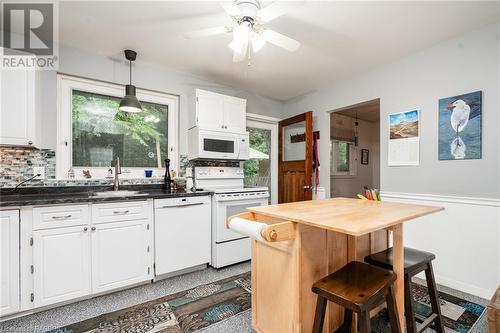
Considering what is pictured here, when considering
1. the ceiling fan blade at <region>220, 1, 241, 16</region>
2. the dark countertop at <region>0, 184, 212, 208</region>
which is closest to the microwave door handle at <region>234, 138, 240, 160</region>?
the dark countertop at <region>0, 184, 212, 208</region>

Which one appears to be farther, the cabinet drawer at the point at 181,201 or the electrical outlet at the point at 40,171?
the cabinet drawer at the point at 181,201

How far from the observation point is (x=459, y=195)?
2.36 metres

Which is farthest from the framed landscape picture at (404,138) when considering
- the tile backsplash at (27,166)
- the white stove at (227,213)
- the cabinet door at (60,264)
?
the tile backsplash at (27,166)

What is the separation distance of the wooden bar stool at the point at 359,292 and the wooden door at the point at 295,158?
226 cm

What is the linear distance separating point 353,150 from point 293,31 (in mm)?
4019

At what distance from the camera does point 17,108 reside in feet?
6.93

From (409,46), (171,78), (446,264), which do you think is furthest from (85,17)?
(446,264)

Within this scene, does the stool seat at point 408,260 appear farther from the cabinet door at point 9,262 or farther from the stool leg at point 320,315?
the cabinet door at point 9,262

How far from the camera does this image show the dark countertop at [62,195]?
1899mm

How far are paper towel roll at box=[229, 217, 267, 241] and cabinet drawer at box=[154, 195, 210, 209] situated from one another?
1.33 metres

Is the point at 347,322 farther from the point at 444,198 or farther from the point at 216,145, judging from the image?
the point at 216,145

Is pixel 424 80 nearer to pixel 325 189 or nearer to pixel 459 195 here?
pixel 459 195

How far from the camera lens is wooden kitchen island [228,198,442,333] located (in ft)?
4.14

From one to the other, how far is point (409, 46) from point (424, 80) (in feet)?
1.34
